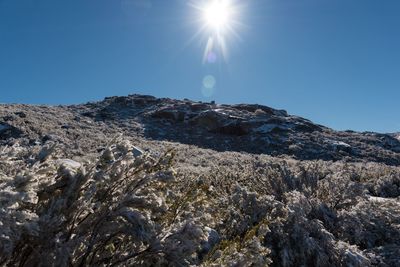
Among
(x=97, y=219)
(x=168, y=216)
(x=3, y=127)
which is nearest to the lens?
(x=97, y=219)

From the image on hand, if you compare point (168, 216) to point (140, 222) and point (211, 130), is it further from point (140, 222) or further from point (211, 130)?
point (211, 130)

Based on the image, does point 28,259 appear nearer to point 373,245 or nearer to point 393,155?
point 373,245

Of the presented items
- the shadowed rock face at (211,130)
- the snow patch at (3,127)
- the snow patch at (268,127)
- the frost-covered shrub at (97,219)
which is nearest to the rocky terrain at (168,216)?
the frost-covered shrub at (97,219)

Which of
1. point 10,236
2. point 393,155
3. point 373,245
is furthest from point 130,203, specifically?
point 393,155

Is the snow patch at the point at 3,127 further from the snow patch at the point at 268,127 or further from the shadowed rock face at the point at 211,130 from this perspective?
the snow patch at the point at 268,127

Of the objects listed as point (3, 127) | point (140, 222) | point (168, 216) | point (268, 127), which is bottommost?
point (140, 222)

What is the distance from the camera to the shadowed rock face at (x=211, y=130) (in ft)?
119

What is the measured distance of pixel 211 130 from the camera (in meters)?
45.9

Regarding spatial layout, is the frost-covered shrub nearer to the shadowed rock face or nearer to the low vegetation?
the low vegetation

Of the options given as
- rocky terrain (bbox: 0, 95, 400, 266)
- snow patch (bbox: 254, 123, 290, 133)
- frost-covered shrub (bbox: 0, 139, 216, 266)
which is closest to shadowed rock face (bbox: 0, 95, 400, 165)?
snow patch (bbox: 254, 123, 290, 133)

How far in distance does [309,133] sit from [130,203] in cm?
4571

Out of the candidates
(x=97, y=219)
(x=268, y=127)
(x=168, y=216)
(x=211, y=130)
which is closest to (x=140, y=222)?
(x=97, y=219)

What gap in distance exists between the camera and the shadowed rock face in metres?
36.3

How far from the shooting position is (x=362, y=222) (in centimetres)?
649
